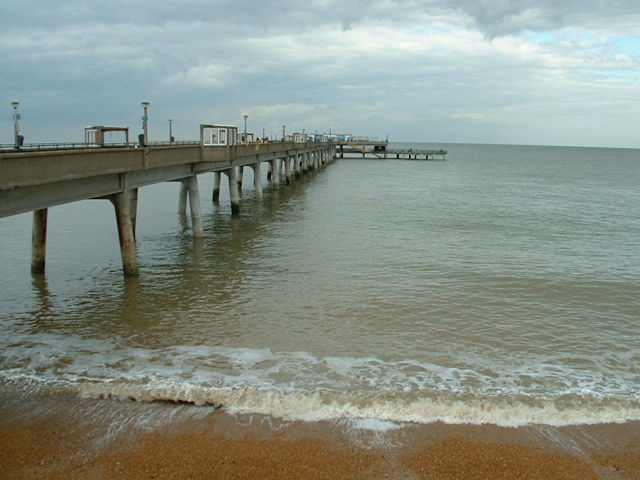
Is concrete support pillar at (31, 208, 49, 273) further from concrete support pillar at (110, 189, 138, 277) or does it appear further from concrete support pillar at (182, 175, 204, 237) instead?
concrete support pillar at (182, 175, 204, 237)

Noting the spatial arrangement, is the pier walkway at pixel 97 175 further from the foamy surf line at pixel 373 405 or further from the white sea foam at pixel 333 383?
the foamy surf line at pixel 373 405

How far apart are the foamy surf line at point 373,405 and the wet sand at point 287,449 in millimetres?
268

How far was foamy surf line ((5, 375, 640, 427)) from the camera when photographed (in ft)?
27.8

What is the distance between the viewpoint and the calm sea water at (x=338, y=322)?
9.26m

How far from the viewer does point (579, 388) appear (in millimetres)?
9727

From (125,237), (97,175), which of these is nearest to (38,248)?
(125,237)

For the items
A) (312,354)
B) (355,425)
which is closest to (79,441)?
(355,425)

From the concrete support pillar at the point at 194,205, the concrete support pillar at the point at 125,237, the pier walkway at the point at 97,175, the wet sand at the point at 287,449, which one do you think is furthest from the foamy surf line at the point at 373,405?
the concrete support pillar at the point at 194,205

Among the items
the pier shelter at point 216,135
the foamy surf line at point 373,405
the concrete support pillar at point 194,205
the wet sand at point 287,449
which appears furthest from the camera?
the pier shelter at point 216,135

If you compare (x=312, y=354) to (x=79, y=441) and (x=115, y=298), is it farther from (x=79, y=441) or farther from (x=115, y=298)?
(x=115, y=298)

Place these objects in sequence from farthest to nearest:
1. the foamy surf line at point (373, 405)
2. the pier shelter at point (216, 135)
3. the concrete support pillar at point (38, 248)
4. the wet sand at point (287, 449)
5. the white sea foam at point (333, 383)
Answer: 1. the pier shelter at point (216, 135)
2. the concrete support pillar at point (38, 248)
3. the white sea foam at point (333, 383)
4. the foamy surf line at point (373, 405)
5. the wet sand at point (287, 449)

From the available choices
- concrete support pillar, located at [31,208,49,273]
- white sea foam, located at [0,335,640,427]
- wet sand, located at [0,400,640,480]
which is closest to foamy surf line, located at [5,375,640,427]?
white sea foam, located at [0,335,640,427]

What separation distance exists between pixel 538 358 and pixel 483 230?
18.3 metres

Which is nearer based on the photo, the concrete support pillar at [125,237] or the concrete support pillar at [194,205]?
the concrete support pillar at [125,237]
